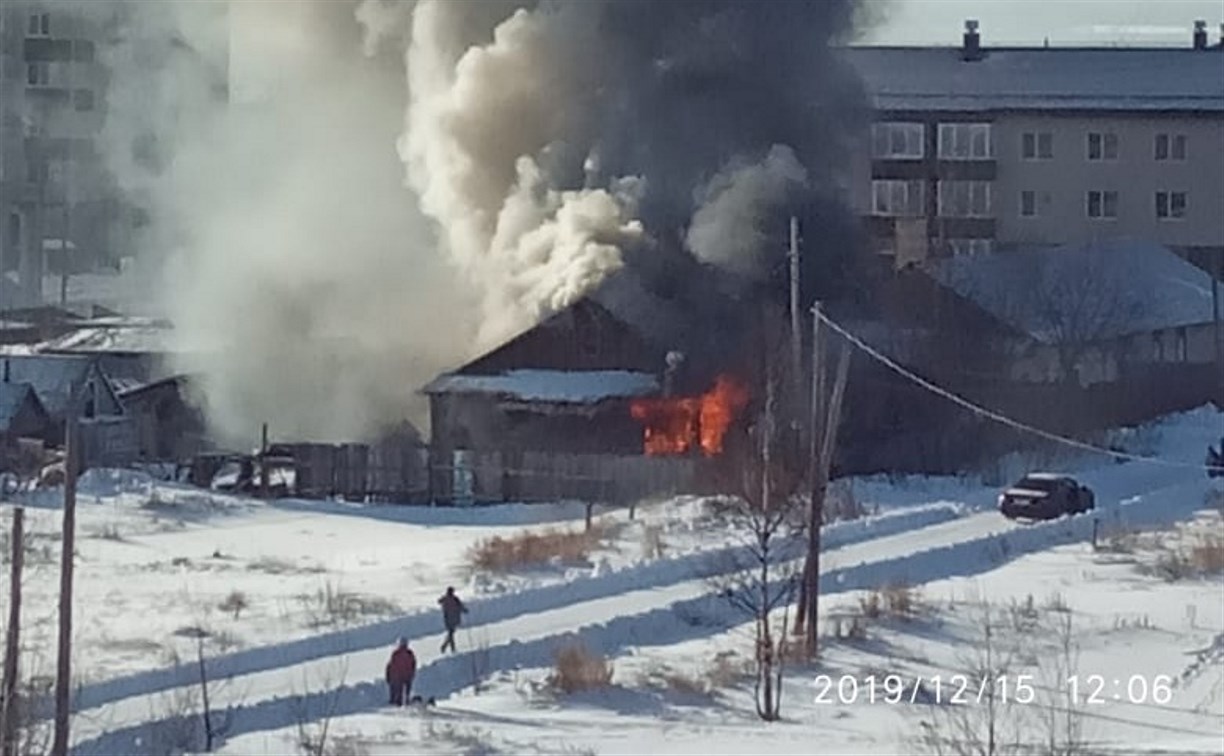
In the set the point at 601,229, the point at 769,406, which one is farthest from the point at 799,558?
the point at 601,229

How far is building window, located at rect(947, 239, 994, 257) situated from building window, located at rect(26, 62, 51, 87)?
24118 millimetres

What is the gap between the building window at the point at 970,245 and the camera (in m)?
55.4

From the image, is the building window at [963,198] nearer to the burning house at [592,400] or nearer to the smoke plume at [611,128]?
the smoke plume at [611,128]

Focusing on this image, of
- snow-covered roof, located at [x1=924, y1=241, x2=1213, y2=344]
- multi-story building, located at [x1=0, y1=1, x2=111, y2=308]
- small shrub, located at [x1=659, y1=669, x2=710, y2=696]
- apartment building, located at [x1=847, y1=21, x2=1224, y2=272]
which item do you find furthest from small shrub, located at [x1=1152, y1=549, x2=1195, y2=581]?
multi-story building, located at [x1=0, y1=1, x2=111, y2=308]

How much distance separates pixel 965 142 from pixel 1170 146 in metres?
4.75

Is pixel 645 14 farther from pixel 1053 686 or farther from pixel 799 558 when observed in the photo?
pixel 1053 686

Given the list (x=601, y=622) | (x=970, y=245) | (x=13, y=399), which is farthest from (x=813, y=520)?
(x=970, y=245)

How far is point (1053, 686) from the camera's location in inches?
658

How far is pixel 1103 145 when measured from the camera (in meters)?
55.6

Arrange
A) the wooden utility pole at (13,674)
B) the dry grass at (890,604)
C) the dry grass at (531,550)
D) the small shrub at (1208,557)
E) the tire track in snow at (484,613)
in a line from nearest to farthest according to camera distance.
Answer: the wooden utility pole at (13,674), the tire track in snow at (484,613), the dry grass at (890,604), the small shrub at (1208,557), the dry grass at (531,550)

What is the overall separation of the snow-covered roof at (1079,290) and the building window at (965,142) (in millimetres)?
8991

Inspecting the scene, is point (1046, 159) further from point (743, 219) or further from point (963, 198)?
point (743, 219)

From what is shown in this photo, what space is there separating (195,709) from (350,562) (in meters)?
10.2

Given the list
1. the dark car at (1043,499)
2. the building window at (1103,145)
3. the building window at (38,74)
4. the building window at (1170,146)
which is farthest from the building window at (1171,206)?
the building window at (38,74)
